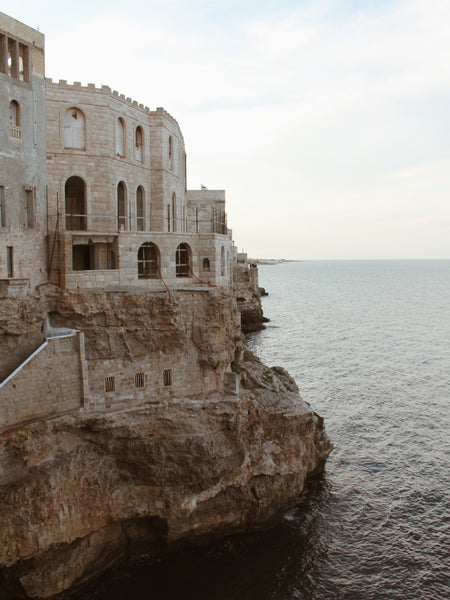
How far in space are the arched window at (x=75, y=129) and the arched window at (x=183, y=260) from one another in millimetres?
8261

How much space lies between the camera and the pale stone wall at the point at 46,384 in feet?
78.3

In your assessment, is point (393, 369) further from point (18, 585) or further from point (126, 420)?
point (18, 585)

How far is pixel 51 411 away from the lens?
25141mm

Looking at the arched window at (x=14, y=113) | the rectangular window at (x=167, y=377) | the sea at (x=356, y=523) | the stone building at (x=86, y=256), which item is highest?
the arched window at (x=14, y=113)

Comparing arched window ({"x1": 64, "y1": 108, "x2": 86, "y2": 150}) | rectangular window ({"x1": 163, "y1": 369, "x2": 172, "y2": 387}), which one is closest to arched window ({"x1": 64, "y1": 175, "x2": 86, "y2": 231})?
arched window ({"x1": 64, "y1": 108, "x2": 86, "y2": 150})

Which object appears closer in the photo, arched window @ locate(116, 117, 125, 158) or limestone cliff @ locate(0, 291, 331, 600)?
limestone cliff @ locate(0, 291, 331, 600)

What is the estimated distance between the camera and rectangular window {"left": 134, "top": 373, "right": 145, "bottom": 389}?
28094mm

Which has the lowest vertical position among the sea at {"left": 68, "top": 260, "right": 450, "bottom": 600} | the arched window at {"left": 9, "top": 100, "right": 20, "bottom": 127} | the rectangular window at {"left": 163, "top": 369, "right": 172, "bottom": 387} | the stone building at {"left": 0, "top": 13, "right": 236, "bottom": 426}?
the sea at {"left": 68, "top": 260, "right": 450, "bottom": 600}

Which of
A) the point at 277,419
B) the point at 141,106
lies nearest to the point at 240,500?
the point at 277,419

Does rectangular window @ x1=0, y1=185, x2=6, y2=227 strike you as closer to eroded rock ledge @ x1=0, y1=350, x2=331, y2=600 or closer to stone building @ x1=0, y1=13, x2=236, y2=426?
stone building @ x1=0, y1=13, x2=236, y2=426

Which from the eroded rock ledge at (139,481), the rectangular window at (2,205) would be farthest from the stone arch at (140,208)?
the eroded rock ledge at (139,481)

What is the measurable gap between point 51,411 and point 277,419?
1291 centimetres

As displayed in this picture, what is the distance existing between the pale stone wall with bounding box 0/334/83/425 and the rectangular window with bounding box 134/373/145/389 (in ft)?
9.90

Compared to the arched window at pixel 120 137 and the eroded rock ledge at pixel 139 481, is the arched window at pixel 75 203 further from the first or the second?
the eroded rock ledge at pixel 139 481
